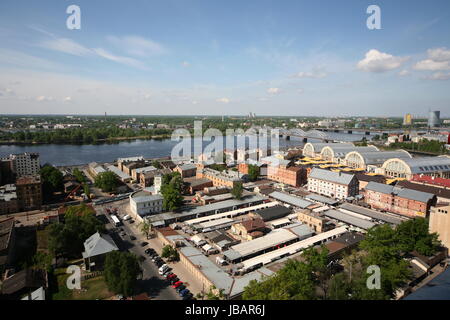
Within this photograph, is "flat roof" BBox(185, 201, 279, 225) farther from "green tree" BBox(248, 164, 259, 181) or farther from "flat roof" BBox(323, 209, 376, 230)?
"green tree" BBox(248, 164, 259, 181)

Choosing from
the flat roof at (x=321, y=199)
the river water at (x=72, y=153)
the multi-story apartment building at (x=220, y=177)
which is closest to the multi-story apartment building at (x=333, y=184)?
the flat roof at (x=321, y=199)

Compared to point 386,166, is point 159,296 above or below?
below

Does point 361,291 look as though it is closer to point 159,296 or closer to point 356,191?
point 159,296

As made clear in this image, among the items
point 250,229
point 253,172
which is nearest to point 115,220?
point 250,229

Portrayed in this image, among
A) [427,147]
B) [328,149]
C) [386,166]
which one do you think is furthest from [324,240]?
[427,147]

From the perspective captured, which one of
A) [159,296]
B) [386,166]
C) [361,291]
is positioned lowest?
[159,296]

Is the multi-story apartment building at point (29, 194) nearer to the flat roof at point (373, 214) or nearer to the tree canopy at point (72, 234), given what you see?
the tree canopy at point (72, 234)
